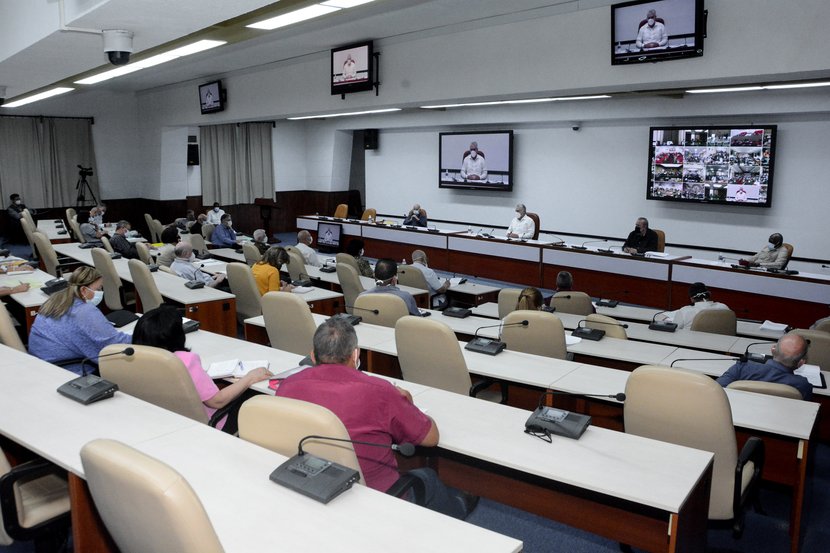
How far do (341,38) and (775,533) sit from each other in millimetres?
7250

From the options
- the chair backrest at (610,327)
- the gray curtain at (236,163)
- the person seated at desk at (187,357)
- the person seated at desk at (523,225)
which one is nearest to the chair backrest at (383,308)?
the chair backrest at (610,327)

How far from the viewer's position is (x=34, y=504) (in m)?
2.47

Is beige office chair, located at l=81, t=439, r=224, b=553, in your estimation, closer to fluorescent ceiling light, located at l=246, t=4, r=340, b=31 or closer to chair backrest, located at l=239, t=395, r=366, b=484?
chair backrest, located at l=239, t=395, r=366, b=484

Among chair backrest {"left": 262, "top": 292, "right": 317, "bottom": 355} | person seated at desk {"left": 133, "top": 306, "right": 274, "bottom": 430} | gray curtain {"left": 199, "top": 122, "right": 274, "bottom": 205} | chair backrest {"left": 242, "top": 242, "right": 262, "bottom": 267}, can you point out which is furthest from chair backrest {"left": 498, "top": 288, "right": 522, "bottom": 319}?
gray curtain {"left": 199, "top": 122, "right": 274, "bottom": 205}

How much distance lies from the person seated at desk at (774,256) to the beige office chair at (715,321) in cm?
305

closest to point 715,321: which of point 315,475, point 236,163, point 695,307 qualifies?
point 695,307

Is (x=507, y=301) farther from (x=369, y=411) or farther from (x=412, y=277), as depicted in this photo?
(x=369, y=411)

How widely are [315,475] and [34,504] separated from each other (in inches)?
50.2

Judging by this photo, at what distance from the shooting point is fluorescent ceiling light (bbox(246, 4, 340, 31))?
3.55m

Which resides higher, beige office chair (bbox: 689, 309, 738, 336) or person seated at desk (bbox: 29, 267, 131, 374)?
person seated at desk (bbox: 29, 267, 131, 374)

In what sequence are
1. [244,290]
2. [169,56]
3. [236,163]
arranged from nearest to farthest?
[169,56] < [244,290] < [236,163]

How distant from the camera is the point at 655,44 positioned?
5.81 metres

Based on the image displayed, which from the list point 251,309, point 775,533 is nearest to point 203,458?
point 775,533

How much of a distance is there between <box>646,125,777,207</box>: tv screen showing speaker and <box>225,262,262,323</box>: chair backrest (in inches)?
278
